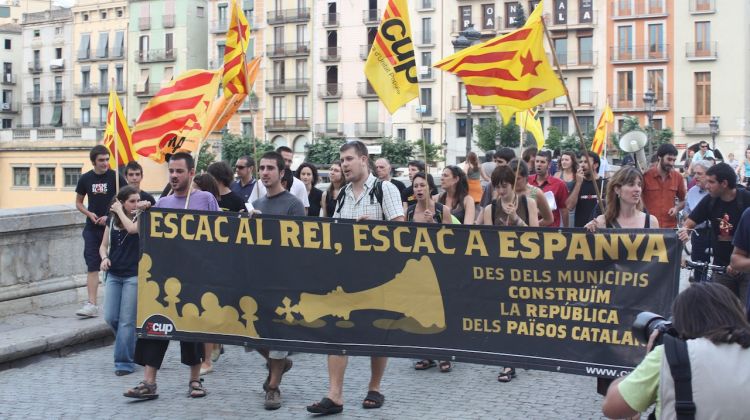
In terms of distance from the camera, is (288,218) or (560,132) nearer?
(288,218)

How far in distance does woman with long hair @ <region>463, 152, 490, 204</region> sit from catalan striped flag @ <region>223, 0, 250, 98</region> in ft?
12.5

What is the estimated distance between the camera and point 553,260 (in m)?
6.61

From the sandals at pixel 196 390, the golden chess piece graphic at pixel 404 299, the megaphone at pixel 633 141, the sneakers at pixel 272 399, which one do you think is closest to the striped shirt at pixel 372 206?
the golden chess piece graphic at pixel 404 299

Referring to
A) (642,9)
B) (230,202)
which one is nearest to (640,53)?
(642,9)

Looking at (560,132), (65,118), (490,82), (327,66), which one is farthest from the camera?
(65,118)

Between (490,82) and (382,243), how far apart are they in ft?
6.17

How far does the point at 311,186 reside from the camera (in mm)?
12344

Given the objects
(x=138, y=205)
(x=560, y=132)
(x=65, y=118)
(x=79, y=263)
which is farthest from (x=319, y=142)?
(x=138, y=205)

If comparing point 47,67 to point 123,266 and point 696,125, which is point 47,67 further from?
point 123,266

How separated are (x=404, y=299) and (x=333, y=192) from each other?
170 inches

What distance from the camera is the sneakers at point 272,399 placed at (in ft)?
24.6

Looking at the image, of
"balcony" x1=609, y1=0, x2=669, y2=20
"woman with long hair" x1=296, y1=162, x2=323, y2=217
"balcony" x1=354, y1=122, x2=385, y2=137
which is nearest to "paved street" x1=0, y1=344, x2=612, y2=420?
"woman with long hair" x1=296, y1=162, x2=323, y2=217

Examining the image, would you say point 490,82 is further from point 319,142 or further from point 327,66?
point 327,66

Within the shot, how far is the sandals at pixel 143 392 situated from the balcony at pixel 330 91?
211 feet
